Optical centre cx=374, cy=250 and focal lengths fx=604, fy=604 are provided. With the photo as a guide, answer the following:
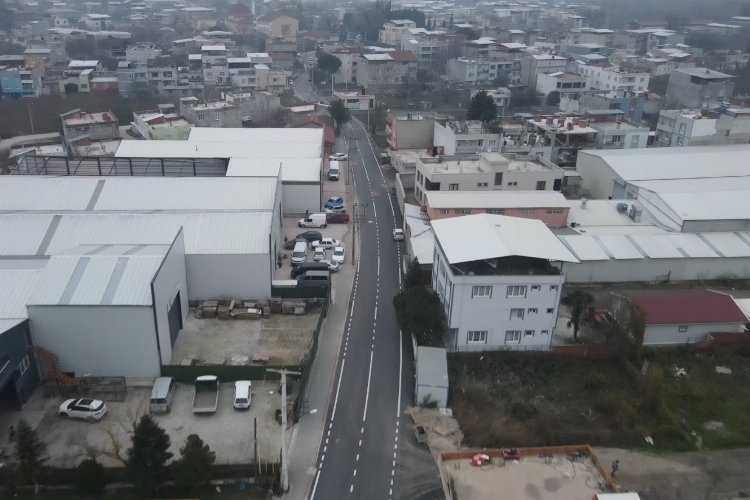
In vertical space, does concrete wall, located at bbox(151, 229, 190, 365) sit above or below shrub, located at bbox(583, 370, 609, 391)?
above

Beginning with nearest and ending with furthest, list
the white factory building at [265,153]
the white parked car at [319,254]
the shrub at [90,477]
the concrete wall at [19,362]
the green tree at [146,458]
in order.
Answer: the green tree at [146,458] → the shrub at [90,477] → the concrete wall at [19,362] → the white parked car at [319,254] → the white factory building at [265,153]

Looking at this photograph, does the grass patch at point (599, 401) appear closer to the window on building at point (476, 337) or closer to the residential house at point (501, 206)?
the window on building at point (476, 337)

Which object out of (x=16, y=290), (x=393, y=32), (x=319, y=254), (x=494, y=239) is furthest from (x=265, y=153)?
(x=393, y=32)

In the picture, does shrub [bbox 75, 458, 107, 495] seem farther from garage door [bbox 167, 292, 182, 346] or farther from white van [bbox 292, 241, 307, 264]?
white van [bbox 292, 241, 307, 264]

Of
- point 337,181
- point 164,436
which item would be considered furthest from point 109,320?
point 337,181

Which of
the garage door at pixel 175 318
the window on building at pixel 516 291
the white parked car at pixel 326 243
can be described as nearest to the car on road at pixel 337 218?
the white parked car at pixel 326 243

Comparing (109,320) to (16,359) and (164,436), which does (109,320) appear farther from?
(164,436)

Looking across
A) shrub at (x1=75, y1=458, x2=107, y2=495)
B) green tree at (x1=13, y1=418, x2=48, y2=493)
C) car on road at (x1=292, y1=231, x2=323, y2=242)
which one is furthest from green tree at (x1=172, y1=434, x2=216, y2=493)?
car on road at (x1=292, y1=231, x2=323, y2=242)
